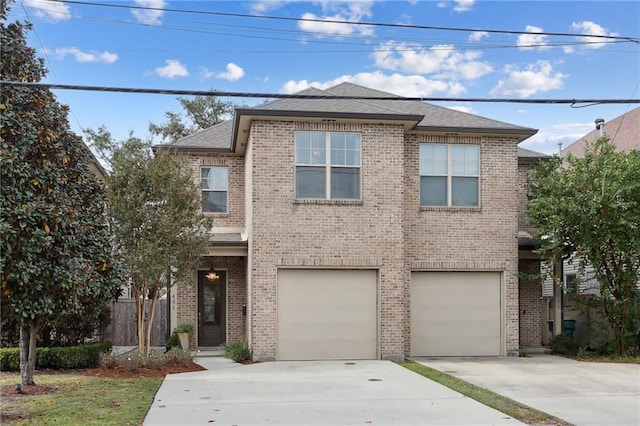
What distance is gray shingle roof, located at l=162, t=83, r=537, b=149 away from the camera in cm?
1462

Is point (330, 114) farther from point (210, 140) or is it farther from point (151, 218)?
point (210, 140)

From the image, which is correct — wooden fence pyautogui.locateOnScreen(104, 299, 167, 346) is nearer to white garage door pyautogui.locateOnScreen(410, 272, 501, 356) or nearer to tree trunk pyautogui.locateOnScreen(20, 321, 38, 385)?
white garage door pyautogui.locateOnScreen(410, 272, 501, 356)

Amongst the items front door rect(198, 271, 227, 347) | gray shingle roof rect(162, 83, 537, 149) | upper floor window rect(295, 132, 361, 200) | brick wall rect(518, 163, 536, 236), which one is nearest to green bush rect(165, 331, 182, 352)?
front door rect(198, 271, 227, 347)

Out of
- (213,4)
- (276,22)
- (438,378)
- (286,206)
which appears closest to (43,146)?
(213,4)

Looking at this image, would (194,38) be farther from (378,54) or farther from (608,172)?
(608,172)

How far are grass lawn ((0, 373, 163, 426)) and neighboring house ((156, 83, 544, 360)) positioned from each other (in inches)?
159

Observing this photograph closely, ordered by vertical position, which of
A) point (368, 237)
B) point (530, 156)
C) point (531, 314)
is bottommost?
point (531, 314)

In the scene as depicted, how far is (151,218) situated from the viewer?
13.5 metres

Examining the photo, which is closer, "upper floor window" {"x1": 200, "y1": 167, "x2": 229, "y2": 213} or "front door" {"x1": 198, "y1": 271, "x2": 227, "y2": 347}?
"front door" {"x1": 198, "y1": 271, "x2": 227, "y2": 347}

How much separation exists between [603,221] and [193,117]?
95.1 feet

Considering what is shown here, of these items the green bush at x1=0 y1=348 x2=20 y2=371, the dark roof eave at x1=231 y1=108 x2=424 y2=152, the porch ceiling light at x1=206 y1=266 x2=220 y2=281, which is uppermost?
the dark roof eave at x1=231 y1=108 x2=424 y2=152

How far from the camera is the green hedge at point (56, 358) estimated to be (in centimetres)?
1305

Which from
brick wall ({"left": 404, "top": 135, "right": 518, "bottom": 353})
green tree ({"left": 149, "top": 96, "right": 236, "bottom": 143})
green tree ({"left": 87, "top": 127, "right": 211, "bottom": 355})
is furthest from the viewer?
green tree ({"left": 149, "top": 96, "right": 236, "bottom": 143})

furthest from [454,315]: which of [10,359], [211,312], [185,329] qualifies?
[10,359]
